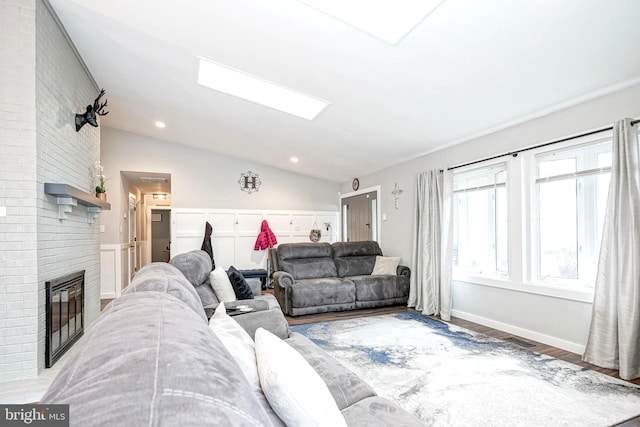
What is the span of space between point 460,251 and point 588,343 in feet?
6.19

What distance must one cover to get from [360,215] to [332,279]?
7.83ft

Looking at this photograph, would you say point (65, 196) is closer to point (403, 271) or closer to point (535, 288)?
point (403, 271)

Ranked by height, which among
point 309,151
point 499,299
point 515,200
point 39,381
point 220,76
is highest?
point 220,76

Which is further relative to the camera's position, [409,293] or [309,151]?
[309,151]

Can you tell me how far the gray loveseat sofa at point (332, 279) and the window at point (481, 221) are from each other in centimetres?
107

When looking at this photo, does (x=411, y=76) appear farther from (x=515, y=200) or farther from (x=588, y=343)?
(x=588, y=343)

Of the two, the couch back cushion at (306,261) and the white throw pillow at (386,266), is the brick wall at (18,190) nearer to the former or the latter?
the couch back cushion at (306,261)

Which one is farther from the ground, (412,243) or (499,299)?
(412,243)

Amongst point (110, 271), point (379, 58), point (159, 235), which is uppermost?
point (379, 58)

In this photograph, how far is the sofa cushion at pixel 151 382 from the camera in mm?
420

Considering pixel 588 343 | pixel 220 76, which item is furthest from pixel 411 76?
pixel 588 343

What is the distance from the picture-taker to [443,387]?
8.02 feet

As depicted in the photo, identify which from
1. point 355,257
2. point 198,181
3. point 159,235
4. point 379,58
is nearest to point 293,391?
point 379,58

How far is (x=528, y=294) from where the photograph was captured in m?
3.57
